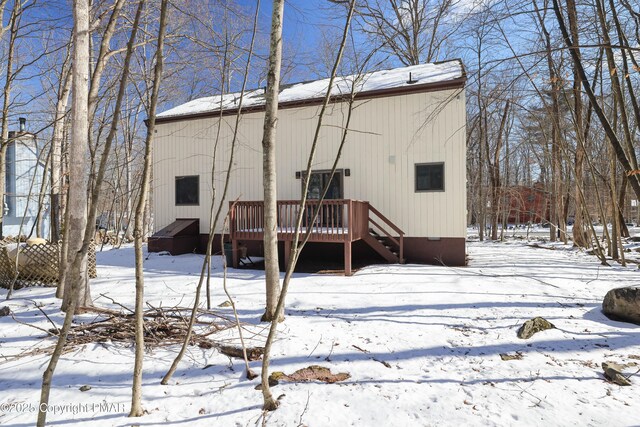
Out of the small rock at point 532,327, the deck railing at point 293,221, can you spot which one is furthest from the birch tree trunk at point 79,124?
the small rock at point 532,327

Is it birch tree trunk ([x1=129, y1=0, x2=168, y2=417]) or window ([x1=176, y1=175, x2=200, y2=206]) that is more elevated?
window ([x1=176, y1=175, x2=200, y2=206])

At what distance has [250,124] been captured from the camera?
9.79 metres

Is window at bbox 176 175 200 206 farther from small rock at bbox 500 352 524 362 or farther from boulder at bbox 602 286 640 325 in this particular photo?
boulder at bbox 602 286 640 325

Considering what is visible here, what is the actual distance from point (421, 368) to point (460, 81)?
6943mm

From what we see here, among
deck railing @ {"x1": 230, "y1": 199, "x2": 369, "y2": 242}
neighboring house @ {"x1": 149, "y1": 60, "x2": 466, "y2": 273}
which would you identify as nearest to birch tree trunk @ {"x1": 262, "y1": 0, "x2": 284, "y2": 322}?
neighboring house @ {"x1": 149, "y1": 60, "x2": 466, "y2": 273}

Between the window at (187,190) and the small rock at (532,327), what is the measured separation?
936 centimetres

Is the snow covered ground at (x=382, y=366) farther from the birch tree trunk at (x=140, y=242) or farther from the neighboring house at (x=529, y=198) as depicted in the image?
the neighboring house at (x=529, y=198)

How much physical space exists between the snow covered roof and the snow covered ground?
5.10m

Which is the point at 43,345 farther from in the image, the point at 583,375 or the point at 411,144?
the point at 411,144

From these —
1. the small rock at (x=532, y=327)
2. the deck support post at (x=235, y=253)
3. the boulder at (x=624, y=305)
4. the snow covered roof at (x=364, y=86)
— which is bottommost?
the small rock at (x=532, y=327)

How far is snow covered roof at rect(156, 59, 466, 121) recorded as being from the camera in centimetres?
809

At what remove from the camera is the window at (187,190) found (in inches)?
409

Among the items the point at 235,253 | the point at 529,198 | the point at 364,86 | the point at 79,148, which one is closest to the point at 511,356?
the point at 79,148

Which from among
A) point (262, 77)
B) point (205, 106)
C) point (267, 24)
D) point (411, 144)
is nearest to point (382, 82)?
point (411, 144)
